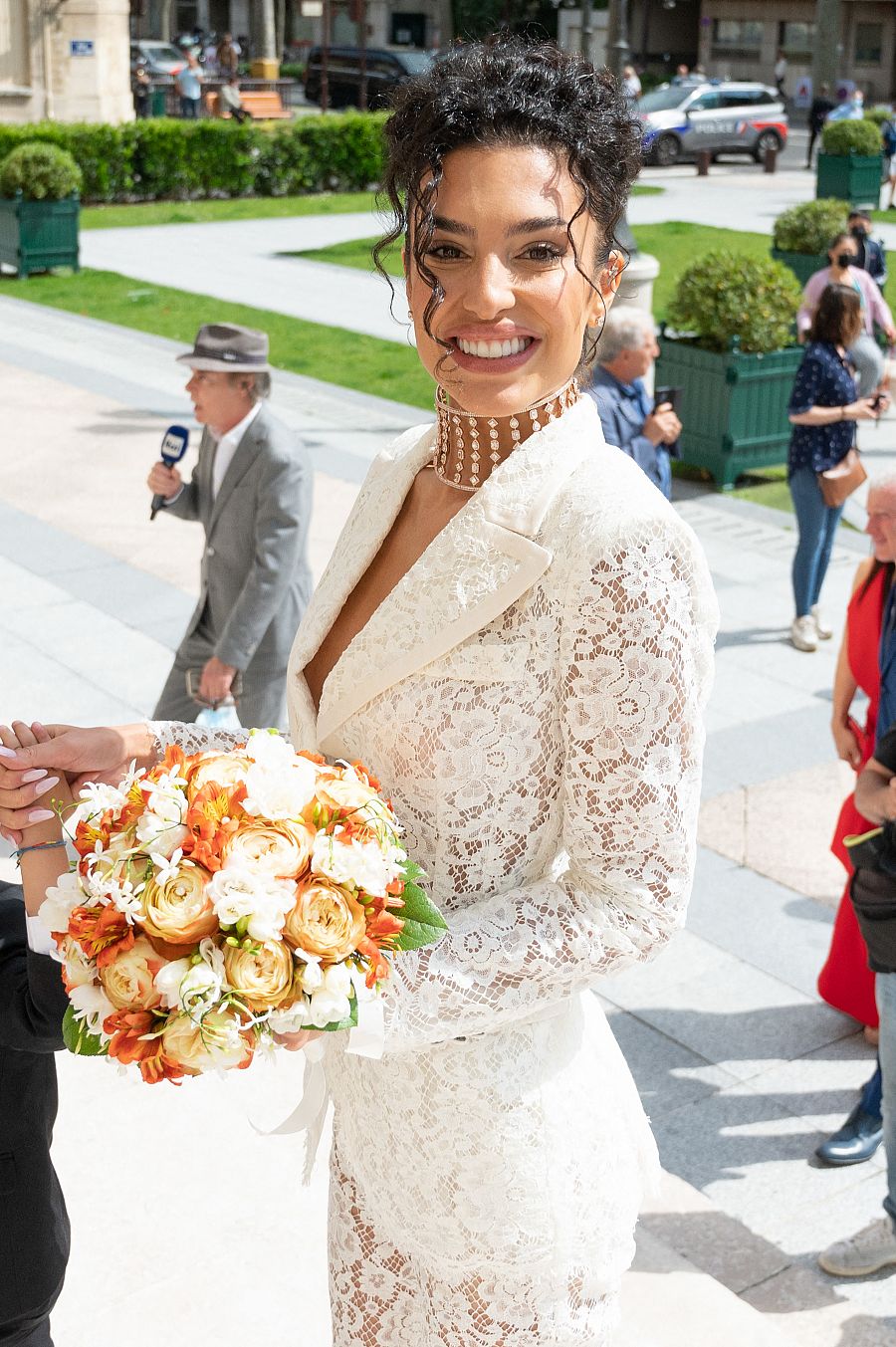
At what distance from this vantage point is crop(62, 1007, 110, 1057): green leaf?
199 cm

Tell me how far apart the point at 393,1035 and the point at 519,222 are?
3.71ft

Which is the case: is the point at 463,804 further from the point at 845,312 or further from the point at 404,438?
the point at 845,312

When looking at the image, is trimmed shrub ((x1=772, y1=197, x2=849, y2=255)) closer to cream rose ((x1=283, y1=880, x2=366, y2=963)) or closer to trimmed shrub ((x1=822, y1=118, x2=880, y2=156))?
trimmed shrub ((x1=822, y1=118, x2=880, y2=156))

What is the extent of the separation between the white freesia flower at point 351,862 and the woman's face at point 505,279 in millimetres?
691

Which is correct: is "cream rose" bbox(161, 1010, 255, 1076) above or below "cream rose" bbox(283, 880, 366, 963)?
below

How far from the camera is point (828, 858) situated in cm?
664

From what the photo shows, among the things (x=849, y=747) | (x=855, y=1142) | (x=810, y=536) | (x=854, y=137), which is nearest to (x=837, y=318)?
(x=810, y=536)

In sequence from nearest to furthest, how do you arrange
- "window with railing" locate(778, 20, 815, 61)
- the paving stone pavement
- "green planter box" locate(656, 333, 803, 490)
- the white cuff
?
1. the white cuff
2. the paving stone pavement
3. "green planter box" locate(656, 333, 803, 490)
4. "window with railing" locate(778, 20, 815, 61)

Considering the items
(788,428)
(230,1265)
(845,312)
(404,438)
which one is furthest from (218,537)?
(788,428)

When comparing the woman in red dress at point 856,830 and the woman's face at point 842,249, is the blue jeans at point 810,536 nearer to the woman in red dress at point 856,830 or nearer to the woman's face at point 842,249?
the woman's face at point 842,249

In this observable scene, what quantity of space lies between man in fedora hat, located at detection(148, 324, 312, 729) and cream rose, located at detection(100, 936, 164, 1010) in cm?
387

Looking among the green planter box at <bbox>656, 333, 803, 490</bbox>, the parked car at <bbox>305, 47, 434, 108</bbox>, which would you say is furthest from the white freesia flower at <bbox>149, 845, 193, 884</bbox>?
the parked car at <bbox>305, 47, 434, 108</bbox>

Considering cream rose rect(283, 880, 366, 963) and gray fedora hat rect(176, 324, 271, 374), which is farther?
gray fedora hat rect(176, 324, 271, 374)

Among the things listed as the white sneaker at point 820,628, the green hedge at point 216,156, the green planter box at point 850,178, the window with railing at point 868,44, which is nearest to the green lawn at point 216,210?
the green hedge at point 216,156
